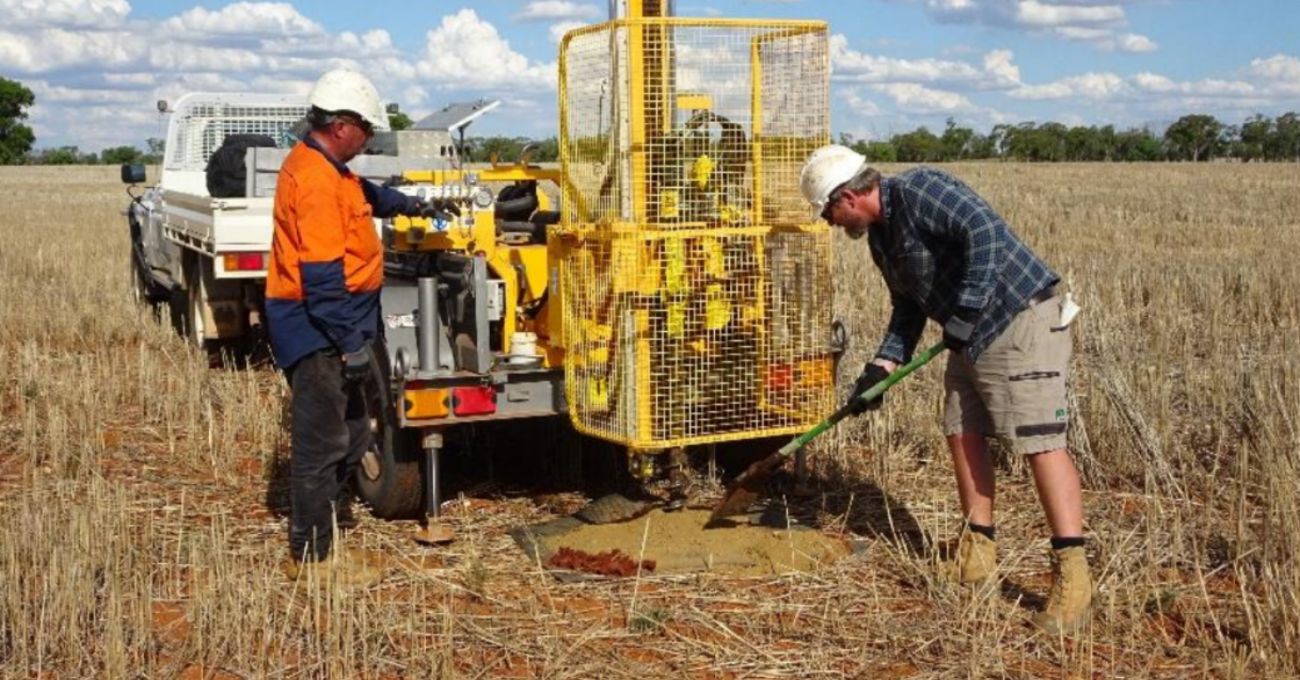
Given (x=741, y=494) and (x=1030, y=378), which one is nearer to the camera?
(x=1030, y=378)

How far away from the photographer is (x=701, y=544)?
6.04 metres

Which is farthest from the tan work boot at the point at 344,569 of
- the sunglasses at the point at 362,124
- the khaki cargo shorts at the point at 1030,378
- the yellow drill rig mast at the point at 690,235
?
the khaki cargo shorts at the point at 1030,378

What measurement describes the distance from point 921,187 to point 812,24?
42.9 inches

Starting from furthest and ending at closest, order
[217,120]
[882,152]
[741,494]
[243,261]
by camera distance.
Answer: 1. [882,152]
2. [217,120]
3. [243,261]
4. [741,494]

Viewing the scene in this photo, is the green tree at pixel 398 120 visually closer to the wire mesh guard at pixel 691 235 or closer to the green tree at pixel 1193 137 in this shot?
the wire mesh guard at pixel 691 235

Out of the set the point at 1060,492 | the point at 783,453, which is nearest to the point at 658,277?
the point at 783,453

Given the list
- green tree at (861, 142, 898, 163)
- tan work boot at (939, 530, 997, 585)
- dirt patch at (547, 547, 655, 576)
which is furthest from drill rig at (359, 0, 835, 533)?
green tree at (861, 142, 898, 163)

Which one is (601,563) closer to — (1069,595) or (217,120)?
(1069,595)

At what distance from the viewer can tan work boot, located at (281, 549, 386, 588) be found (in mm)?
5398

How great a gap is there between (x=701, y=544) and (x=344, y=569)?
4.73 feet

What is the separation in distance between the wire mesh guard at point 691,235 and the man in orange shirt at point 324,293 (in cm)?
87

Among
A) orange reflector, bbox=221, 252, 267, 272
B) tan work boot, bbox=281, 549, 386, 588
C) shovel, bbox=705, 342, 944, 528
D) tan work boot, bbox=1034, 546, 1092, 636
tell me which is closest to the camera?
tan work boot, bbox=1034, 546, 1092, 636

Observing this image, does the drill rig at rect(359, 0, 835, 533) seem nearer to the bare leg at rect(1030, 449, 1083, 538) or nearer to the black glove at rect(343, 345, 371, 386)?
the black glove at rect(343, 345, 371, 386)

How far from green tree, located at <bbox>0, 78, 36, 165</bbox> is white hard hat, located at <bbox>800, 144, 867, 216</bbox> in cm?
8201
